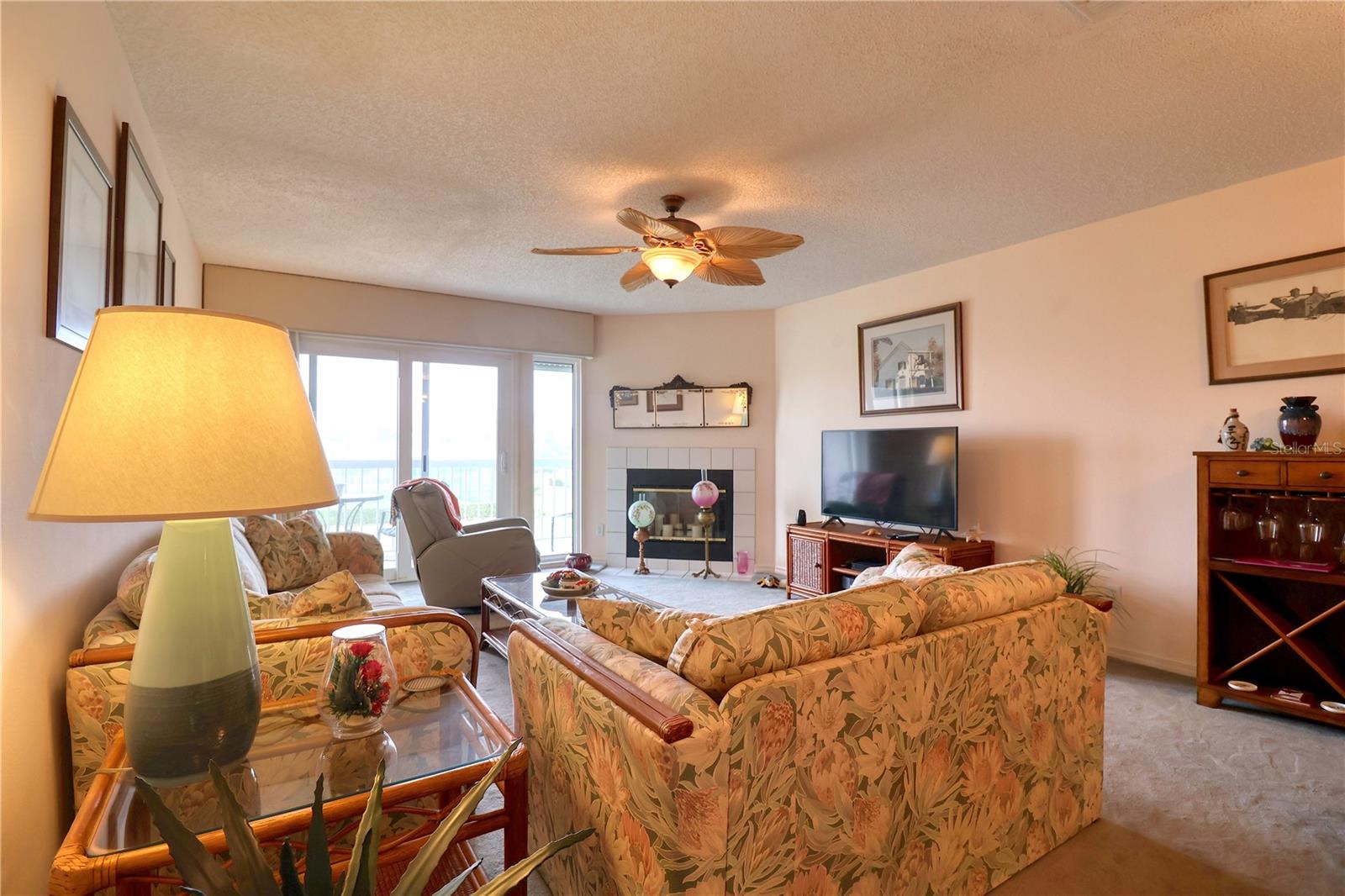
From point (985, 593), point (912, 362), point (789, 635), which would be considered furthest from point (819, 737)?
point (912, 362)

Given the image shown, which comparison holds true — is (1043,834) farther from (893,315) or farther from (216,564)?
(893,315)

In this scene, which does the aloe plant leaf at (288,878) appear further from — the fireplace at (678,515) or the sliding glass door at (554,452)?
the sliding glass door at (554,452)

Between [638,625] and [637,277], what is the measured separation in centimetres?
217

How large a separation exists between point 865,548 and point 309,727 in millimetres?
3787

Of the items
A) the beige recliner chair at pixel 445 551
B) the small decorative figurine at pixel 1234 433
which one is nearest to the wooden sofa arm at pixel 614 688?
the beige recliner chair at pixel 445 551

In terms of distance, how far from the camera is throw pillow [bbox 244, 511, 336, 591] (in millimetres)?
2910

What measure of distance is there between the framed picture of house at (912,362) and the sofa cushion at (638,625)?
10.9 ft

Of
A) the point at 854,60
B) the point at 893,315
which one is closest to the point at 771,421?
the point at 893,315

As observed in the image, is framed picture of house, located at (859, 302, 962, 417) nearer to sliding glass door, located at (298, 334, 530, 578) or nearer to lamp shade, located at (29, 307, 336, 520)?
sliding glass door, located at (298, 334, 530, 578)

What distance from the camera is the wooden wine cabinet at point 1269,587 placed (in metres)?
2.48

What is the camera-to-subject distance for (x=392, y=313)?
4.77m

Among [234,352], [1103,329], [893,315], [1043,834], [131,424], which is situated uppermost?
[893,315]

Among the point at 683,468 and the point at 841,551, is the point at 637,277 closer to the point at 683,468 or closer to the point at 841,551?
the point at 841,551

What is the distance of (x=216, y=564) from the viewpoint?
1077 millimetres
